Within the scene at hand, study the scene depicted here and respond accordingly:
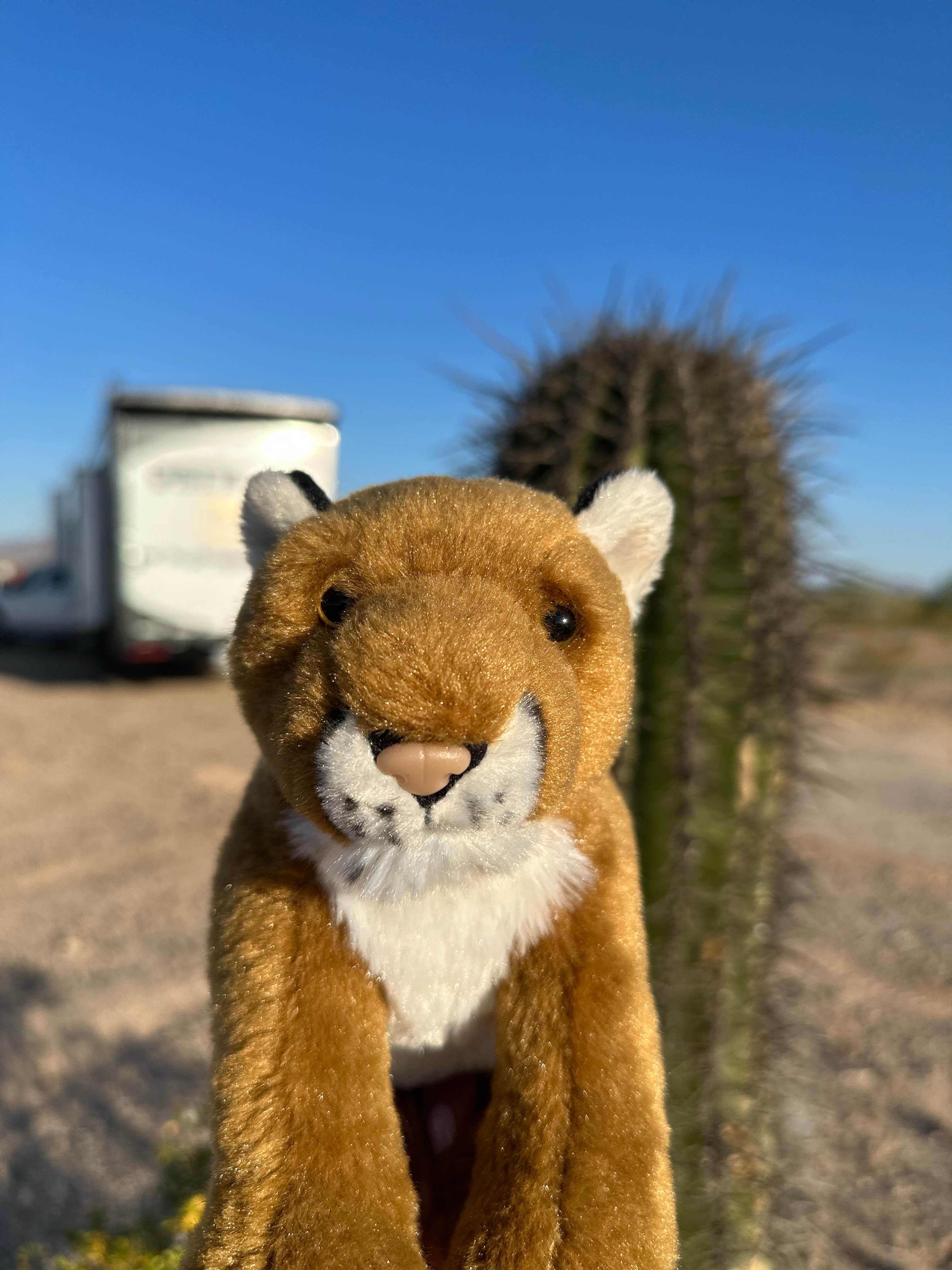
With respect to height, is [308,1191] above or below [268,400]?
below

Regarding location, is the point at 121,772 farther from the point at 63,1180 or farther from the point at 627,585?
the point at 627,585

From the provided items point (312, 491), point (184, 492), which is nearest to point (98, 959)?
point (312, 491)

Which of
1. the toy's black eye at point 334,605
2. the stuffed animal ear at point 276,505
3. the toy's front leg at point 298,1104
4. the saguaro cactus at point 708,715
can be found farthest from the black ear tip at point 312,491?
the saguaro cactus at point 708,715

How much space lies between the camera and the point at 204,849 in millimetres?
5691

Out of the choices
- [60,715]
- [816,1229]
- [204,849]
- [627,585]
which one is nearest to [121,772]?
[204,849]

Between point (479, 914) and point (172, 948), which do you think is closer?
point (479, 914)

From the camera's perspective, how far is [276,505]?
3.59ft

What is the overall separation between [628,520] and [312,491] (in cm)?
42

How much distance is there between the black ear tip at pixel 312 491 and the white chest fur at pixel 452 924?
40 cm

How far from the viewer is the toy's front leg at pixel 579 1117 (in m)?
0.91

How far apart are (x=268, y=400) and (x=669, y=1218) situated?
36.2 feet

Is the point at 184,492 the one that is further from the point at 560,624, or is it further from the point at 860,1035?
the point at 560,624

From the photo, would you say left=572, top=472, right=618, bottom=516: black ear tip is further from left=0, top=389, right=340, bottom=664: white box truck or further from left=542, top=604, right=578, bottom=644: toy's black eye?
left=0, top=389, right=340, bottom=664: white box truck

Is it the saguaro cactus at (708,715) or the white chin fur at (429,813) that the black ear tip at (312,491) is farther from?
the saguaro cactus at (708,715)
